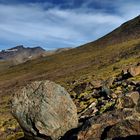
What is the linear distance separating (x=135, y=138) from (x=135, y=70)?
5063 centimetres

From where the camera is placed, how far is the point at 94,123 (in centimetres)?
3222

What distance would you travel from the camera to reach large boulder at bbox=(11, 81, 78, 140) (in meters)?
38.2

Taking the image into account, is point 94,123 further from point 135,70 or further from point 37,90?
point 135,70

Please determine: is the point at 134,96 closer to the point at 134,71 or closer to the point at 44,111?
the point at 44,111

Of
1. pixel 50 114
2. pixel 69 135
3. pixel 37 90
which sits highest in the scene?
pixel 37 90

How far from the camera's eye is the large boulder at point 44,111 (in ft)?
125

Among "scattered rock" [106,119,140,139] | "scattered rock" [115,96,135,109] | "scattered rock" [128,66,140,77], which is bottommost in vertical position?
"scattered rock" [106,119,140,139]

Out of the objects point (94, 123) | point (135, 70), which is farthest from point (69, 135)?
point (135, 70)

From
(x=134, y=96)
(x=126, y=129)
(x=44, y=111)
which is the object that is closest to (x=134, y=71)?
(x=134, y=96)

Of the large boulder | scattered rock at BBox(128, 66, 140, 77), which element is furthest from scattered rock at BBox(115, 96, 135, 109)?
scattered rock at BBox(128, 66, 140, 77)

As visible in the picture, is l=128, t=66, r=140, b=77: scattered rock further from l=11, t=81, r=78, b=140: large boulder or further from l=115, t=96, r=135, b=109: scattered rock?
l=11, t=81, r=78, b=140: large boulder

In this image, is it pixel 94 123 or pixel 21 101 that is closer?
pixel 94 123

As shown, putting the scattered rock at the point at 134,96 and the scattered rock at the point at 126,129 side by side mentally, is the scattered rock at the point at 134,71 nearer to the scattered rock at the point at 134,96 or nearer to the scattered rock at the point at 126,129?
the scattered rock at the point at 134,96

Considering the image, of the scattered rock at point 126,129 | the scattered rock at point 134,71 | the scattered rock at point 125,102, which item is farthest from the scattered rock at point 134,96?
the scattered rock at point 134,71
